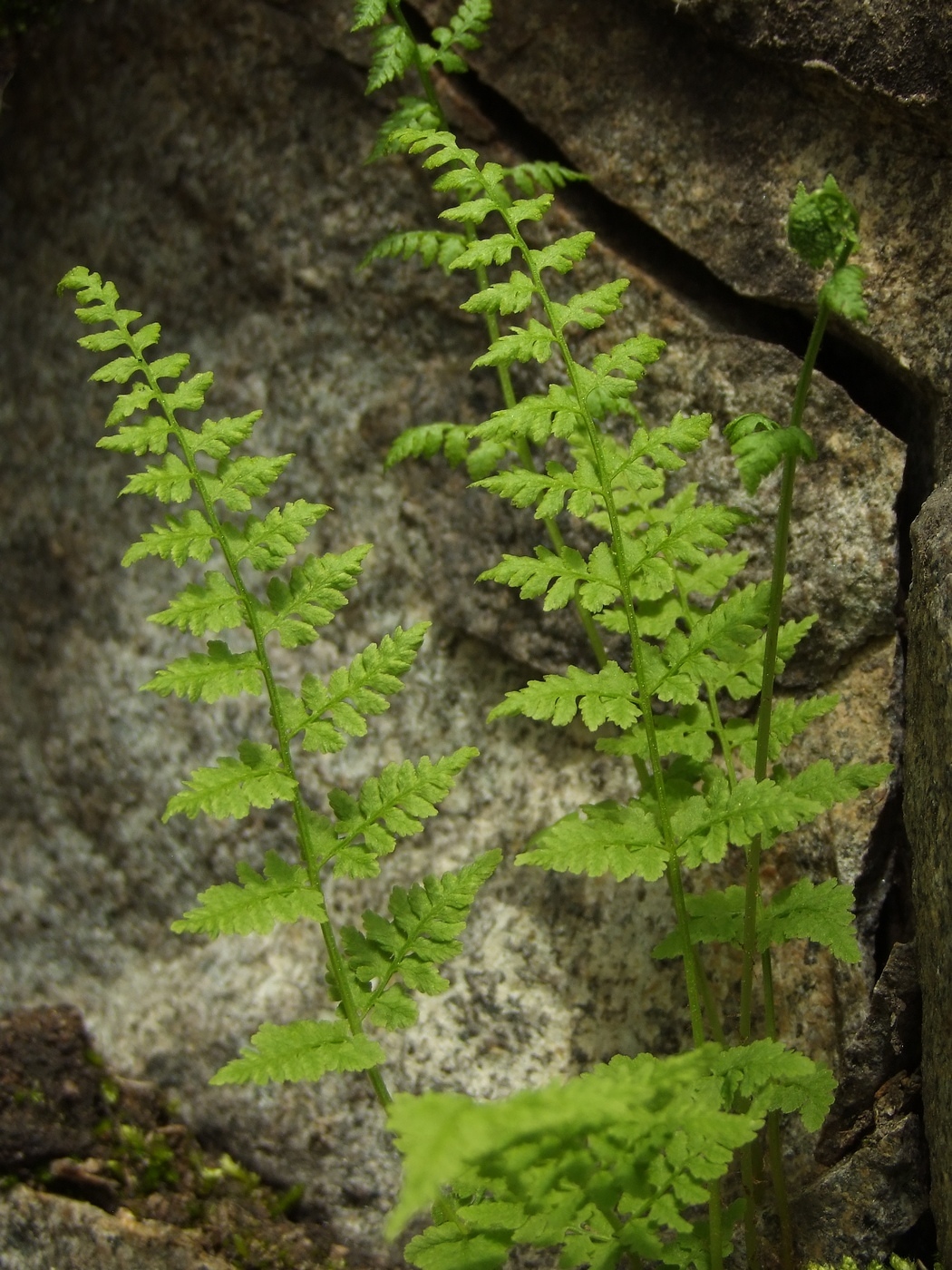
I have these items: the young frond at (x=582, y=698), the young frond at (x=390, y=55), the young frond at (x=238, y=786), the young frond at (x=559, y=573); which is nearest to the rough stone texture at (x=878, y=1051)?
the young frond at (x=582, y=698)

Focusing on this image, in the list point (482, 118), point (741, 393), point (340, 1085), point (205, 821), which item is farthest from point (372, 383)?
point (340, 1085)

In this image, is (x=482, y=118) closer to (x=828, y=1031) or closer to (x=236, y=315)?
(x=236, y=315)

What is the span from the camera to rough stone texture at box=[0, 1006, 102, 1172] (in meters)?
3.77

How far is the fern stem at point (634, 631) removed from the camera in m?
2.66

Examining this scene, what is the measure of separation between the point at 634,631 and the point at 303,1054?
1241 mm

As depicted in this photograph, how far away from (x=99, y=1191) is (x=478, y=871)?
207cm

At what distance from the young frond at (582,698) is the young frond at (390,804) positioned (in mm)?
181

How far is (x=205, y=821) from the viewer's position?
4.26 meters

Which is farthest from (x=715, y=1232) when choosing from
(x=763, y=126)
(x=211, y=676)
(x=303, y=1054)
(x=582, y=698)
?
(x=763, y=126)

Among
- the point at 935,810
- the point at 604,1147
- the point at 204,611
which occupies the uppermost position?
the point at 204,611

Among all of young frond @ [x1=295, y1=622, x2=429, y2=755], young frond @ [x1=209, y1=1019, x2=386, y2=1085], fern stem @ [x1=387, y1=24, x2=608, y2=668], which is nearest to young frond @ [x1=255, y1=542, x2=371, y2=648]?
young frond @ [x1=295, y1=622, x2=429, y2=755]

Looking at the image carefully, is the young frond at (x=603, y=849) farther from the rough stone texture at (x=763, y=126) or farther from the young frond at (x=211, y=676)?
the rough stone texture at (x=763, y=126)

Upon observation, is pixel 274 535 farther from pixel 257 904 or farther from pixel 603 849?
pixel 603 849

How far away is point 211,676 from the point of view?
8.95 feet
